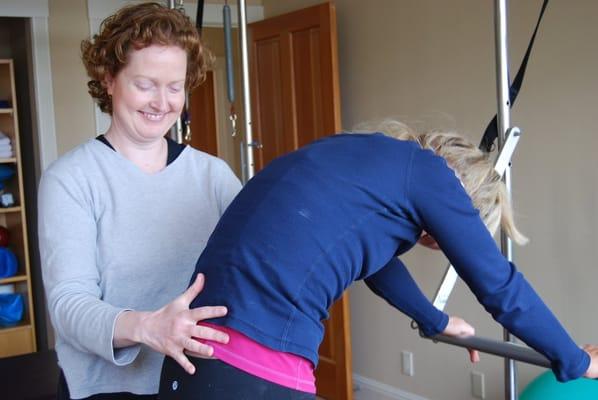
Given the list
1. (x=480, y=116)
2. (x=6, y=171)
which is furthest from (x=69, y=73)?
(x=480, y=116)

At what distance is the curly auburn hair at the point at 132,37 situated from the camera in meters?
1.26

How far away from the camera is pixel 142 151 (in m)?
1.36

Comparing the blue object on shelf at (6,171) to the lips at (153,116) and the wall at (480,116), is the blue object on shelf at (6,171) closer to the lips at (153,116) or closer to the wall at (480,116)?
the wall at (480,116)

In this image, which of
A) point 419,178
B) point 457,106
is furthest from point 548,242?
point 419,178

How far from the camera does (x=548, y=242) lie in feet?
10.5

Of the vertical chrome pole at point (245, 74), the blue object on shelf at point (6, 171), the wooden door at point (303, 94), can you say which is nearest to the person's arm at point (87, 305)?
the vertical chrome pole at point (245, 74)

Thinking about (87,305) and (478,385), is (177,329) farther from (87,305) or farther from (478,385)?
(478,385)

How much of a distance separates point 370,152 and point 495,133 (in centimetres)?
81

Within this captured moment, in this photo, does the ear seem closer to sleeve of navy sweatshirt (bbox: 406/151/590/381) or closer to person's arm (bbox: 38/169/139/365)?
person's arm (bbox: 38/169/139/365)

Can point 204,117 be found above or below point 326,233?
above

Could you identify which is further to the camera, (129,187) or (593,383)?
(593,383)

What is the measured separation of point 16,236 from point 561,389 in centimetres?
369

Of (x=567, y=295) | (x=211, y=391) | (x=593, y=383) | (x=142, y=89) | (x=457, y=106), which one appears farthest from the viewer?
(x=457, y=106)

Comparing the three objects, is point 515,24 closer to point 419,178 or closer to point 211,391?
point 419,178
